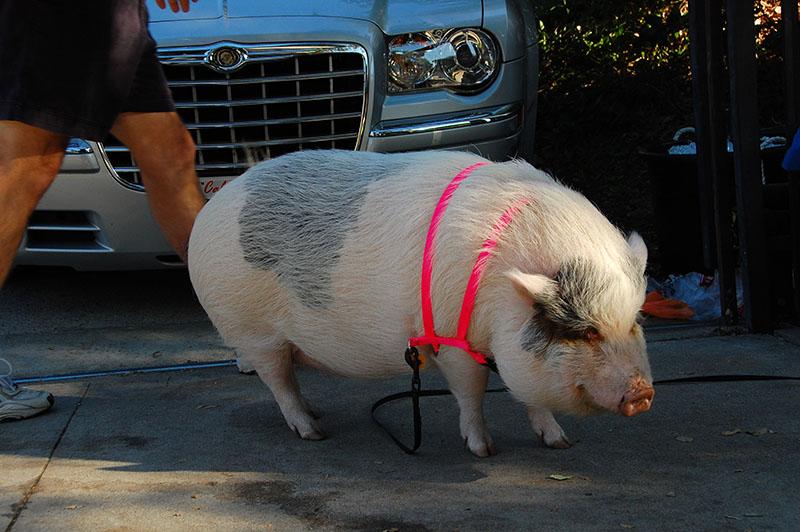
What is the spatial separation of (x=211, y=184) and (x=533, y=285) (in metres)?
2.48

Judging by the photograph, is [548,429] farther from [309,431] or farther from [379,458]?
[309,431]

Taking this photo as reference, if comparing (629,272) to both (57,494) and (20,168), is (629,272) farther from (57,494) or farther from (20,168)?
(20,168)

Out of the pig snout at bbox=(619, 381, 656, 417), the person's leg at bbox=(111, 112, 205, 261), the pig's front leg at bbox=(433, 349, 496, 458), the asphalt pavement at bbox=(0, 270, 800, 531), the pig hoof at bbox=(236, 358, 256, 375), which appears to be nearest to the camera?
the pig snout at bbox=(619, 381, 656, 417)

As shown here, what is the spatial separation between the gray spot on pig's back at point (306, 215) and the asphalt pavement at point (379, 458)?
595mm

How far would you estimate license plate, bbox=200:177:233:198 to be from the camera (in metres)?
5.37

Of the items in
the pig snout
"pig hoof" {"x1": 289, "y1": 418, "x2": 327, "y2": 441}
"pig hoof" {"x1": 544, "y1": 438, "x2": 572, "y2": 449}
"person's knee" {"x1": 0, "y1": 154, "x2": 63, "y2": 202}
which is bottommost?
"pig hoof" {"x1": 544, "y1": 438, "x2": 572, "y2": 449}

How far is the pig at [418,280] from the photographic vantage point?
10.8 ft

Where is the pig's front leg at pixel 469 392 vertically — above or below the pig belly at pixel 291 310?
below

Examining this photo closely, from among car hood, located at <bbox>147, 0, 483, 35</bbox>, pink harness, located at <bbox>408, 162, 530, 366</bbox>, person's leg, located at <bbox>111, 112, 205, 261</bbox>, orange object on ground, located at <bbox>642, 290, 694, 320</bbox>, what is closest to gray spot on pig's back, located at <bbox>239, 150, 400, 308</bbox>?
pink harness, located at <bbox>408, 162, 530, 366</bbox>

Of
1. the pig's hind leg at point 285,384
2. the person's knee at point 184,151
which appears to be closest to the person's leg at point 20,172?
the person's knee at point 184,151

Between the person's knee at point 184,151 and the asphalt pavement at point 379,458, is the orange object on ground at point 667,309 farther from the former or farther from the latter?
the person's knee at point 184,151

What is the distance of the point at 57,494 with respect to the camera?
3621 millimetres

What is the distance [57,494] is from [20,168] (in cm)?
118

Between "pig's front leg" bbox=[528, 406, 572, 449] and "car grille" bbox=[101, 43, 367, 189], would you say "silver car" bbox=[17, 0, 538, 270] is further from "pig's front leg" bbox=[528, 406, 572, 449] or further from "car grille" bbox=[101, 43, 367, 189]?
"pig's front leg" bbox=[528, 406, 572, 449]
